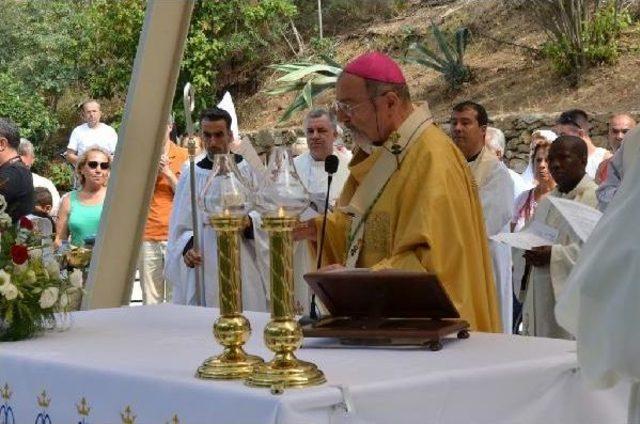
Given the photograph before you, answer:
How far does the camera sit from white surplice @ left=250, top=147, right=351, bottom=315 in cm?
694

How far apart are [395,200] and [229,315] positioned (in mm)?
1501

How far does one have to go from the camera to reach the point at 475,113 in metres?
7.88

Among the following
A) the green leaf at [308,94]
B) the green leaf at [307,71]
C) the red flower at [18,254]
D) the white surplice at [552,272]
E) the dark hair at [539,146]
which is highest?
the green leaf at [307,71]

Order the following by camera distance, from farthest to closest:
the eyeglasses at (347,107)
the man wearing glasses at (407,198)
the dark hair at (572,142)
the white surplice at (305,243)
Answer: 1. the dark hair at (572,142)
2. the white surplice at (305,243)
3. the eyeglasses at (347,107)
4. the man wearing glasses at (407,198)

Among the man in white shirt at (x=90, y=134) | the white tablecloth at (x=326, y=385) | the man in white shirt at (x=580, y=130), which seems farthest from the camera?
the man in white shirt at (x=90, y=134)

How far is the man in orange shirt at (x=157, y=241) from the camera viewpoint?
10086 mm

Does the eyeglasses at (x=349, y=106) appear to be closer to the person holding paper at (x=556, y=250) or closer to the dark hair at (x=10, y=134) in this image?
the person holding paper at (x=556, y=250)

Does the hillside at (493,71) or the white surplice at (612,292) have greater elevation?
the hillside at (493,71)

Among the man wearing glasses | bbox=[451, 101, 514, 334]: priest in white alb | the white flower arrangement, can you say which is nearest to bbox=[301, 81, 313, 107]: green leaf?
bbox=[451, 101, 514, 334]: priest in white alb

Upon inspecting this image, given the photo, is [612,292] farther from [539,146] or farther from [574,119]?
[574,119]

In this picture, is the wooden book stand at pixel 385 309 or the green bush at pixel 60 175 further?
the green bush at pixel 60 175

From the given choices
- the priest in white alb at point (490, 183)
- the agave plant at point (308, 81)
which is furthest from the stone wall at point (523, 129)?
the priest in white alb at point (490, 183)

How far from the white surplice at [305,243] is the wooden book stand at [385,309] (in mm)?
1350

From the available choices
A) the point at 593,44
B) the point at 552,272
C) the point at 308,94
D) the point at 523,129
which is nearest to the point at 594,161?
the point at 552,272
